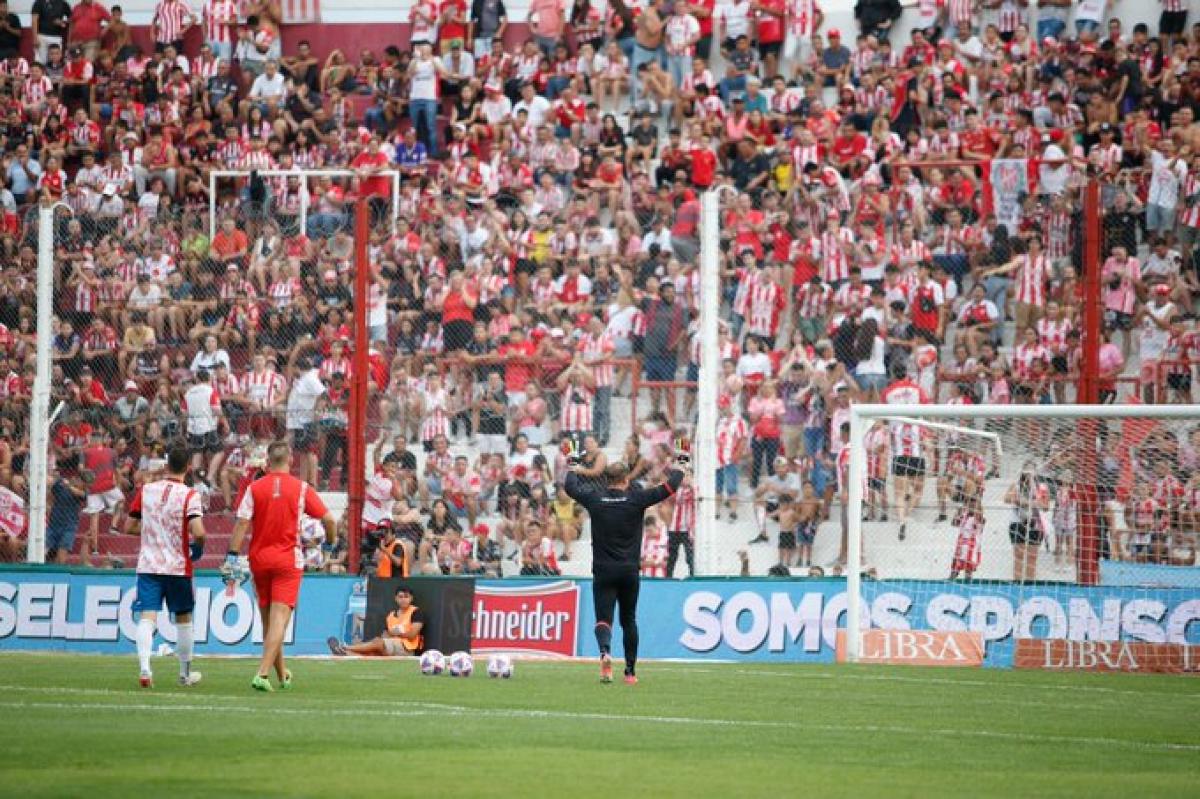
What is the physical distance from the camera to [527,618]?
22.2 m

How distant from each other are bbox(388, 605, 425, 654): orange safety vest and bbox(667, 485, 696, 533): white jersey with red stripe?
324 centimetres

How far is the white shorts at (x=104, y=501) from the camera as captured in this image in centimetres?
2402

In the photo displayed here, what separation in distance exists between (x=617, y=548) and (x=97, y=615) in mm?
8820

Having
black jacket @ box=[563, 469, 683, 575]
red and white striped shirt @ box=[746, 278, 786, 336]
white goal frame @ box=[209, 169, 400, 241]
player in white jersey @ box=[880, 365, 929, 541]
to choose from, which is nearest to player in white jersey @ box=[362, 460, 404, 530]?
white goal frame @ box=[209, 169, 400, 241]

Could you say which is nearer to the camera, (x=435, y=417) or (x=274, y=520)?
(x=274, y=520)

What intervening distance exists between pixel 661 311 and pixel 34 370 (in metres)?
7.67

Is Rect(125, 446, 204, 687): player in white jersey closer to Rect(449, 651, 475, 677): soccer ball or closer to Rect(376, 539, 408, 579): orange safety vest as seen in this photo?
Rect(449, 651, 475, 677): soccer ball

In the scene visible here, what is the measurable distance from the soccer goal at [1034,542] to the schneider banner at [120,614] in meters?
6.02

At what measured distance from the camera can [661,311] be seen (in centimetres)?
2380

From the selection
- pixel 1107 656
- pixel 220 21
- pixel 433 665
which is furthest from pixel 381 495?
pixel 220 21

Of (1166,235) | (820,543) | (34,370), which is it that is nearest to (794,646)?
(820,543)

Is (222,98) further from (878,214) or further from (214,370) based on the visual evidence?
(878,214)

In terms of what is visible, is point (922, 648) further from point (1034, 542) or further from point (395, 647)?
point (395, 647)

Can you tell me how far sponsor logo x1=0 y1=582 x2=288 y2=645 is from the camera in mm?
22859
